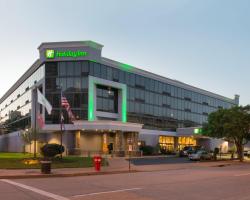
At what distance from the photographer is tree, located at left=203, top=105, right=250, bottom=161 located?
56.8 meters

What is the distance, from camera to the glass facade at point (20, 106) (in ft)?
266

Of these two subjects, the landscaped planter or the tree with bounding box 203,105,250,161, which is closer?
the landscaped planter

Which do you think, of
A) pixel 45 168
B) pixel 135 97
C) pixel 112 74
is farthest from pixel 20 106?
pixel 45 168

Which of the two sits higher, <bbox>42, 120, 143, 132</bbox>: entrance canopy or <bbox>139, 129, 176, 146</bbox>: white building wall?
<bbox>42, 120, 143, 132</bbox>: entrance canopy

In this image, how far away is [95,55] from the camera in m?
69.1

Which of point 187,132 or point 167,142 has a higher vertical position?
point 187,132

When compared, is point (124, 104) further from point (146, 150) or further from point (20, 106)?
point (20, 106)

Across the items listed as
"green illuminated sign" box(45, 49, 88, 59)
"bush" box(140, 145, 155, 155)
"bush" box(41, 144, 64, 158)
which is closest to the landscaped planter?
"bush" box(41, 144, 64, 158)

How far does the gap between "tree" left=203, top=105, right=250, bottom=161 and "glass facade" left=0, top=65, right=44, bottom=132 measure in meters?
30.2

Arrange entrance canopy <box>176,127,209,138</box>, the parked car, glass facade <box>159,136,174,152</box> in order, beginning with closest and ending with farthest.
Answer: the parked car
glass facade <box>159,136,174,152</box>
entrance canopy <box>176,127,209,138</box>

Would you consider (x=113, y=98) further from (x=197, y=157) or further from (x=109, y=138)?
(x=197, y=157)

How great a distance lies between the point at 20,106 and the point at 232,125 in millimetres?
52760

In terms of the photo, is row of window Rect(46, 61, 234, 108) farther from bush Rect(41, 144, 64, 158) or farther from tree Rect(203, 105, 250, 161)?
bush Rect(41, 144, 64, 158)

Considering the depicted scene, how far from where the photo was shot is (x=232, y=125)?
185 ft
